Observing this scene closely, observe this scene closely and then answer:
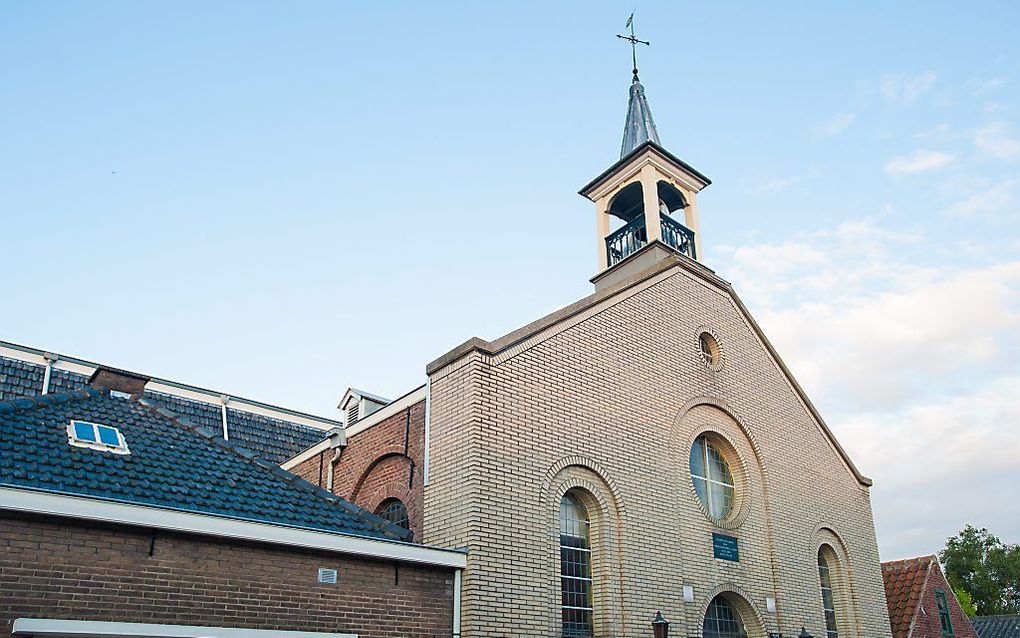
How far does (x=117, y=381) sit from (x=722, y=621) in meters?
11.7

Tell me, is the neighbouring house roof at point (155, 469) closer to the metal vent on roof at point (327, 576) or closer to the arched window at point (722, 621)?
the metal vent on roof at point (327, 576)

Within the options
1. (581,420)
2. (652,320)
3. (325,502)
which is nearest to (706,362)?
(652,320)

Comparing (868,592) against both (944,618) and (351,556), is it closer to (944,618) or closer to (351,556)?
Answer: (944,618)

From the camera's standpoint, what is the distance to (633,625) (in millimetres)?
13062

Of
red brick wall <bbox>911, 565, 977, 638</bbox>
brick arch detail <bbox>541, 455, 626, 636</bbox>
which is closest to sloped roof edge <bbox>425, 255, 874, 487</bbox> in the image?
brick arch detail <bbox>541, 455, 626, 636</bbox>

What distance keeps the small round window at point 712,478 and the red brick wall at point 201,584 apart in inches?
266

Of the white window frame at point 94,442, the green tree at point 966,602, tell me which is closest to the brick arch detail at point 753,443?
the white window frame at point 94,442

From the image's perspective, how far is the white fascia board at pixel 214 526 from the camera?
8.44m

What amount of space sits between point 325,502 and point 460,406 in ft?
8.01

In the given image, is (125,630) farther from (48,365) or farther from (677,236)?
(677,236)

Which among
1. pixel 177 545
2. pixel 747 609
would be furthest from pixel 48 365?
pixel 747 609

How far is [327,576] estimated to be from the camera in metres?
10.5

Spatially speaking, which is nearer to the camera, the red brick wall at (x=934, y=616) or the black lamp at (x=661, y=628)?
the black lamp at (x=661, y=628)

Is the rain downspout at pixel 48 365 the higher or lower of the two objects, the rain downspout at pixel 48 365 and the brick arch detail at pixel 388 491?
the higher
